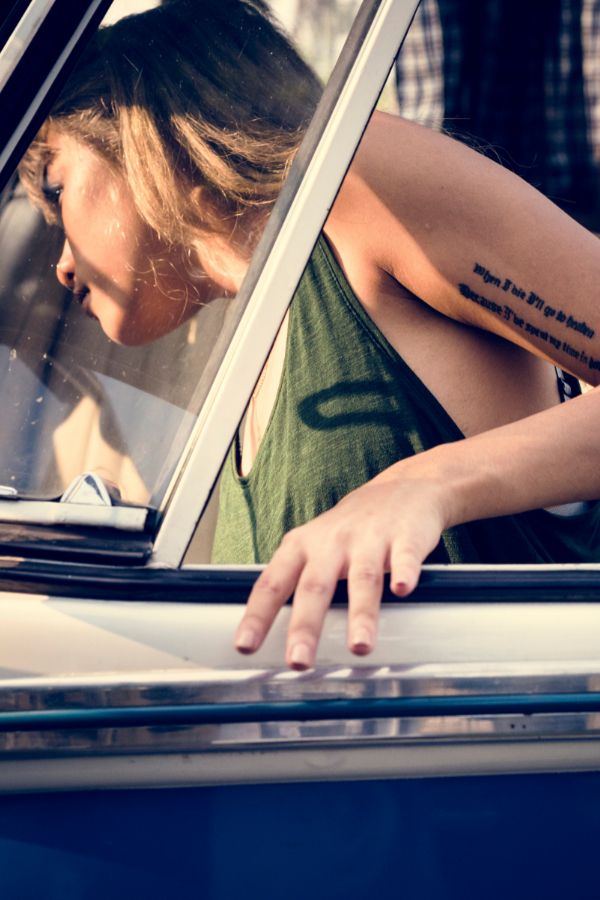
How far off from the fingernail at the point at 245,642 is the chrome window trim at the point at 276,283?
0.13 metres

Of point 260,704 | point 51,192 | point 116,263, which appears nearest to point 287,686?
point 260,704

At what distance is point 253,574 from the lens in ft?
2.74

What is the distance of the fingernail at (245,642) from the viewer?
2.37ft

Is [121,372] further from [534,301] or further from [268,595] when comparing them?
[534,301]

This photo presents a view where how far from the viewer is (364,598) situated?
751 millimetres

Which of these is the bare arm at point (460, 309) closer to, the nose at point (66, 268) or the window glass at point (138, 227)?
the window glass at point (138, 227)

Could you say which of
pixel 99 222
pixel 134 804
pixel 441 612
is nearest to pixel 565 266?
pixel 441 612

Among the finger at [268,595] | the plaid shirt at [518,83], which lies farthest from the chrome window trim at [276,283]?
the plaid shirt at [518,83]

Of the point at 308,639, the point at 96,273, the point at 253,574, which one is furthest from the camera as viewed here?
the point at 96,273

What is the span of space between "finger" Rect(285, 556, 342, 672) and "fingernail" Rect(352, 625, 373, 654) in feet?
0.14

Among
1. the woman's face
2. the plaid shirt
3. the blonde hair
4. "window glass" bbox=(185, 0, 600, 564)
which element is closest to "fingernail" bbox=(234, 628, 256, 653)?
"window glass" bbox=(185, 0, 600, 564)

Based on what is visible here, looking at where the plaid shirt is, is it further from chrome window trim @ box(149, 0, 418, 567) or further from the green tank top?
chrome window trim @ box(149, 0, 418, 567)

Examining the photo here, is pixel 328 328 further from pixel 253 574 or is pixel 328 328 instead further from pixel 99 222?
pixel 253 574

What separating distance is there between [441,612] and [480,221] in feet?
1.96
